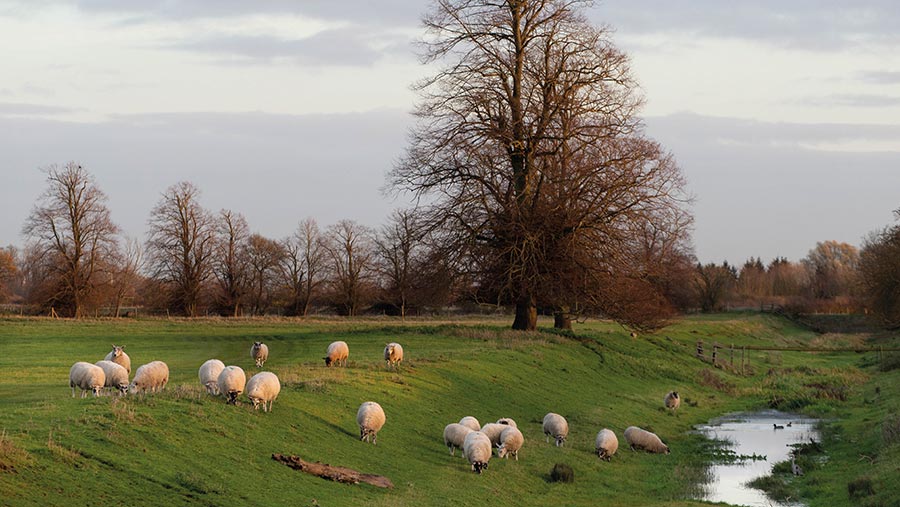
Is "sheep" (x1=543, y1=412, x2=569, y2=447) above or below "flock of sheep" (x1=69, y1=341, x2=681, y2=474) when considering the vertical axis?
below

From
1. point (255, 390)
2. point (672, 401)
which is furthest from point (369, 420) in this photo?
point (672, 401)

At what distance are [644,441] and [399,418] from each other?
8594 millimetres

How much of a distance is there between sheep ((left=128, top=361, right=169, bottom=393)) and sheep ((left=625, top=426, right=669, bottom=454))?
14.4 meters

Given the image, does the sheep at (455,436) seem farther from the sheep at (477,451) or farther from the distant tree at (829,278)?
the distant tree at (829,278)

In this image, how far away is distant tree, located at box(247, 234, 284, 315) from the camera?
358 ft

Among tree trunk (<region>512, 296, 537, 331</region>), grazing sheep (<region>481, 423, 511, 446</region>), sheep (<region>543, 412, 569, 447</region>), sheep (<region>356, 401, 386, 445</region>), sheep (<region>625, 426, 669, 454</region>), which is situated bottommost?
sheep (<region>625, 426, 669, 454</region>)

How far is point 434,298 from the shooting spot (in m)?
50.9

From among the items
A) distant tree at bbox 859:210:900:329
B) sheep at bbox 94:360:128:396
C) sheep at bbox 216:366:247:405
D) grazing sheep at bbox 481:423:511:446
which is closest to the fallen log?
sheep at bbox 216:366:247:405

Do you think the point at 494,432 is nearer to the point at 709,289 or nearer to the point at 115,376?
the point at 115,376

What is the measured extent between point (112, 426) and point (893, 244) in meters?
80.2

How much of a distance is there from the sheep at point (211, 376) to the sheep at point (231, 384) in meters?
0.56

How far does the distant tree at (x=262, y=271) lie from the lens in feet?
358

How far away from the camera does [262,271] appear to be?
110m

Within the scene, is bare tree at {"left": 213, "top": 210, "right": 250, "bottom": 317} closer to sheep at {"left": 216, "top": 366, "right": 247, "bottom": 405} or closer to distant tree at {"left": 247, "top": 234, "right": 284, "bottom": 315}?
distant tree at {"left": 247, "top": 234, "right": 284, "bottom": 315}
